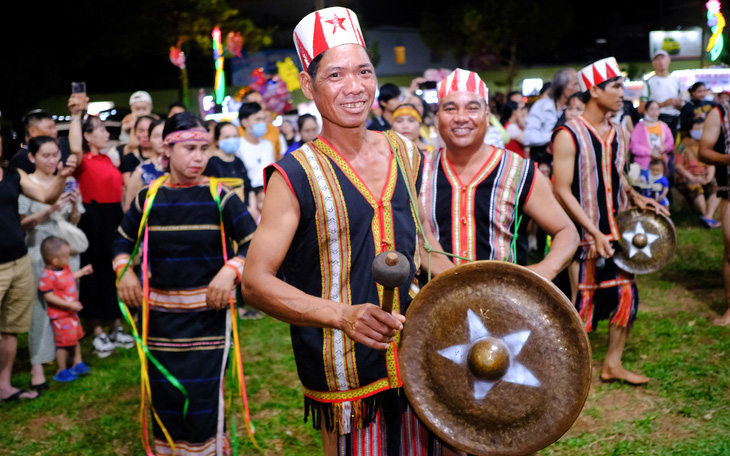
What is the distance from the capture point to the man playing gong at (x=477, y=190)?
3428 millimetres

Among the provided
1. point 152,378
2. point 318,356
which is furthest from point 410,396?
point 152,378

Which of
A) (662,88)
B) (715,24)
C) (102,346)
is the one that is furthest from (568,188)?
(715,24)

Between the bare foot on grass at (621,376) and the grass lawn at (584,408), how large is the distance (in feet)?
0.20

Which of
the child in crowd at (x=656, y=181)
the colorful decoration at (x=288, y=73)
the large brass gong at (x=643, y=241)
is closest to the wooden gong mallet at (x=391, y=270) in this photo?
the large brass gong at (x=643, y=241)

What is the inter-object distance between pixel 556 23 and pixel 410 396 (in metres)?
36.6

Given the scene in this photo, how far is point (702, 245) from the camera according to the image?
32.6ft

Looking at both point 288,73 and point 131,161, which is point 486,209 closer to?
point 131,161

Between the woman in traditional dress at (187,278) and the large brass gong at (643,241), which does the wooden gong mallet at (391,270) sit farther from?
the large brass gong at (643,241)

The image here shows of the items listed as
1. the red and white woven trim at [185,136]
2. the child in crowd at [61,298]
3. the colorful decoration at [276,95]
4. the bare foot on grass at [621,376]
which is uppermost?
the colorful decoration at [276,95]

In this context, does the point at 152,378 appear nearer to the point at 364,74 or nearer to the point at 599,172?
the point at 364,74

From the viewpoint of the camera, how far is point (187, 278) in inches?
153

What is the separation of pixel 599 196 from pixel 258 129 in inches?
184

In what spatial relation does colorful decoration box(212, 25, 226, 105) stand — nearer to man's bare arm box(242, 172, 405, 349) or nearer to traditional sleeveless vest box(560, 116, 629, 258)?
traditional sleeveless vest box(560, 116, 629, 258)

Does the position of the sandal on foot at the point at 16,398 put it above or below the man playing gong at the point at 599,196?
below
